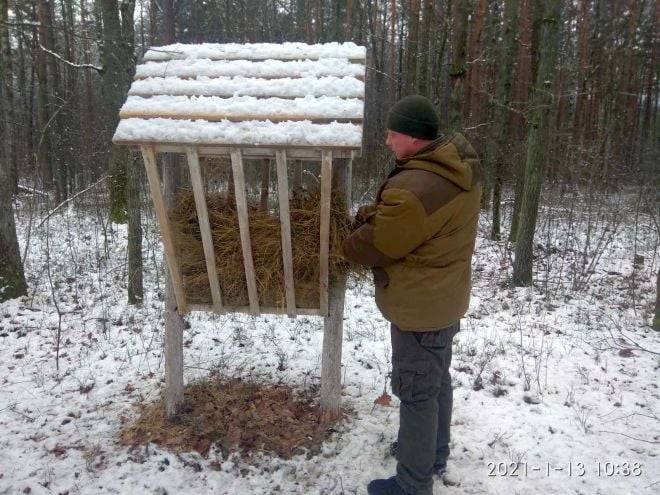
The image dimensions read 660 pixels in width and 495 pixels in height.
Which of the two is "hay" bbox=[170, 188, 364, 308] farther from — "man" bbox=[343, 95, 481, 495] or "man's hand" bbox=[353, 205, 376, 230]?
"man" bbox=[343, 95, 481, 495]

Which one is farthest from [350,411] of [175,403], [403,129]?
[403,129]

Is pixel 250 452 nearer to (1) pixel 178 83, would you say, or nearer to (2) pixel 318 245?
(2) pixel 318 245

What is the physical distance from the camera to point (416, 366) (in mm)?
2500

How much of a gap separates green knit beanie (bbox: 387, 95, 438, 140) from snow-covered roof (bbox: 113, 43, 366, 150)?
0.78 feet

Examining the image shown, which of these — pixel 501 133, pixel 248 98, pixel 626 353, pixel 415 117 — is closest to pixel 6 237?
pixel 248 98

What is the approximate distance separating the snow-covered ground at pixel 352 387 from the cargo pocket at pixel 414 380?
2.66 ft

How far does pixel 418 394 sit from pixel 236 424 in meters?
1.57

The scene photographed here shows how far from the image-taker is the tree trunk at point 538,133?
6293 mm

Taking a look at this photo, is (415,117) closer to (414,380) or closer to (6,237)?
(414,380)

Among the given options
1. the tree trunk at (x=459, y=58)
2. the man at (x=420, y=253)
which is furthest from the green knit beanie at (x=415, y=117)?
the tree trunk at (x=459, y=58)

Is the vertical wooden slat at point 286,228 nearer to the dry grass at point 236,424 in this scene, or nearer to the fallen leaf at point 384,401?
the dry grass at point 236,424

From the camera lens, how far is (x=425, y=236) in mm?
2330

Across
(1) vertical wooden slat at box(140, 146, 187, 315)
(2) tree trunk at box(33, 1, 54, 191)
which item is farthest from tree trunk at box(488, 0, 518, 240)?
(2) tree trunk at box(33, 1, 54, 191)

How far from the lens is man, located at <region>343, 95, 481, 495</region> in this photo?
2.30 m
